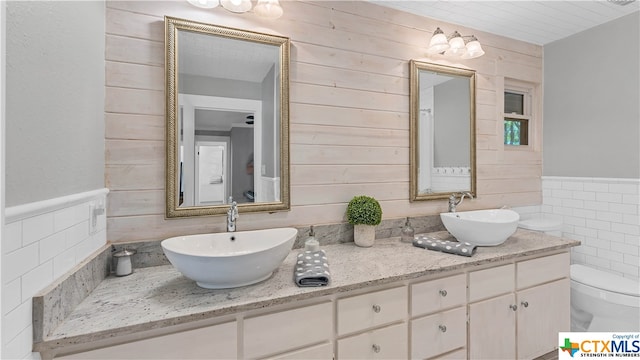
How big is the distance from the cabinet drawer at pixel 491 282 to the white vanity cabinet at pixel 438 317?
0.07 m

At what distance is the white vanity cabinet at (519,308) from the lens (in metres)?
1.60

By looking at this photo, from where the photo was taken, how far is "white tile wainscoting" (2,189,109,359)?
2.39 ft

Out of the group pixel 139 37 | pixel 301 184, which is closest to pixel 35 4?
pixel 139 37

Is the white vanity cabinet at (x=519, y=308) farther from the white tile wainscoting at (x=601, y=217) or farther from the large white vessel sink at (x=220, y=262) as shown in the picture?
the large white vessel sink at (x=220, y=262)

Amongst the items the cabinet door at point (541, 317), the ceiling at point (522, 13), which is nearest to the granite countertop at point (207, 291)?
the cabinet door at point (541, 317)

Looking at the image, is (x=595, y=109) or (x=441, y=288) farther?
(x=595, y=109)

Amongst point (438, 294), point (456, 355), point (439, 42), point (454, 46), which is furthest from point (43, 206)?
point (454, 46)

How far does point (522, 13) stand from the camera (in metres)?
2.12

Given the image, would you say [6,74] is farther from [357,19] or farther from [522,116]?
[522,116]

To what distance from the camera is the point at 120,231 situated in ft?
4.69

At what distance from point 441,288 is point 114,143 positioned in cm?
177

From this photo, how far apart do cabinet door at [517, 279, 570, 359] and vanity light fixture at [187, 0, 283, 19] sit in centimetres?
213

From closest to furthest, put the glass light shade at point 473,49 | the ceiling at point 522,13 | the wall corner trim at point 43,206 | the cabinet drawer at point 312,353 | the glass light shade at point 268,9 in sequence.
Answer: the wall corner trim at point 43,206
the cabinet drawer at point 312,353
the glass light shade at point 268,9
the ceiling at point 522,13
the glass light shade at point 473,49

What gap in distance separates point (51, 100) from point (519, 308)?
239cm
